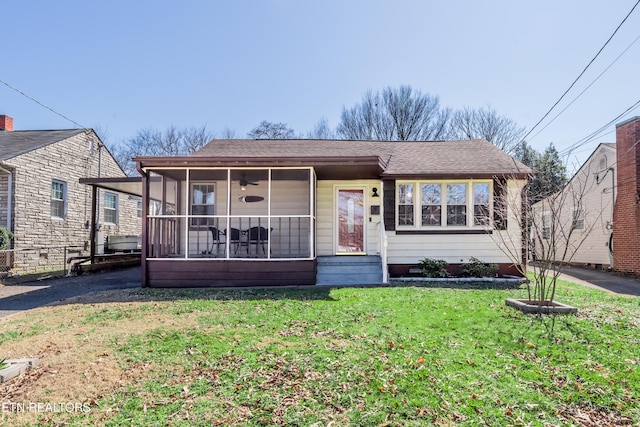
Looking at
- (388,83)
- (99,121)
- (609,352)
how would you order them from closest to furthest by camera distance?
(609,352)
(388,83)
(99,121)

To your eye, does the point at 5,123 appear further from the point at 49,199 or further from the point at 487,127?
the point at 487,127

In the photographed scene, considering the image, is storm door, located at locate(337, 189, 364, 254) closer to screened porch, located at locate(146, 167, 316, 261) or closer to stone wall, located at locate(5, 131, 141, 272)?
screened porch, located at locate(146, 167, 316, 261)

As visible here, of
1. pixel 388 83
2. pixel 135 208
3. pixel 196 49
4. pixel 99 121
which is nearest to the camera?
pixel 196 49

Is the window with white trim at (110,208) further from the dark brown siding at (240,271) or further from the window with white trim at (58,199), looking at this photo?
the dark brown siding at (240,271)

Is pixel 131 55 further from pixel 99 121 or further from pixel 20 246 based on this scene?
pixel 99 121

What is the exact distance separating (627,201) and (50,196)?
64.4 ft

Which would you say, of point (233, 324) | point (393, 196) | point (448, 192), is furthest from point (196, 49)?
point (233, 324)

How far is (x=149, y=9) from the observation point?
426 inches

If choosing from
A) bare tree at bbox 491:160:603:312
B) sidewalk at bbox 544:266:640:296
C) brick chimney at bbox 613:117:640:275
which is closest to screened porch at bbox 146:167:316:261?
bare tree at bbox 491:160:603:312

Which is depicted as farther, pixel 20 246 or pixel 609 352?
pixel 20 246

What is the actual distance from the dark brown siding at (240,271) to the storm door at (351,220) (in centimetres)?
204

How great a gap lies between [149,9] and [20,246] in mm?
8468

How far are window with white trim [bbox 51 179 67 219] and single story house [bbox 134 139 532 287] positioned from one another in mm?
5970

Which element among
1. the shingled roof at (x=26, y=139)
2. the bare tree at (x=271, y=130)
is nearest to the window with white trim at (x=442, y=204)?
the shingled roof at (x=26, y=139)
